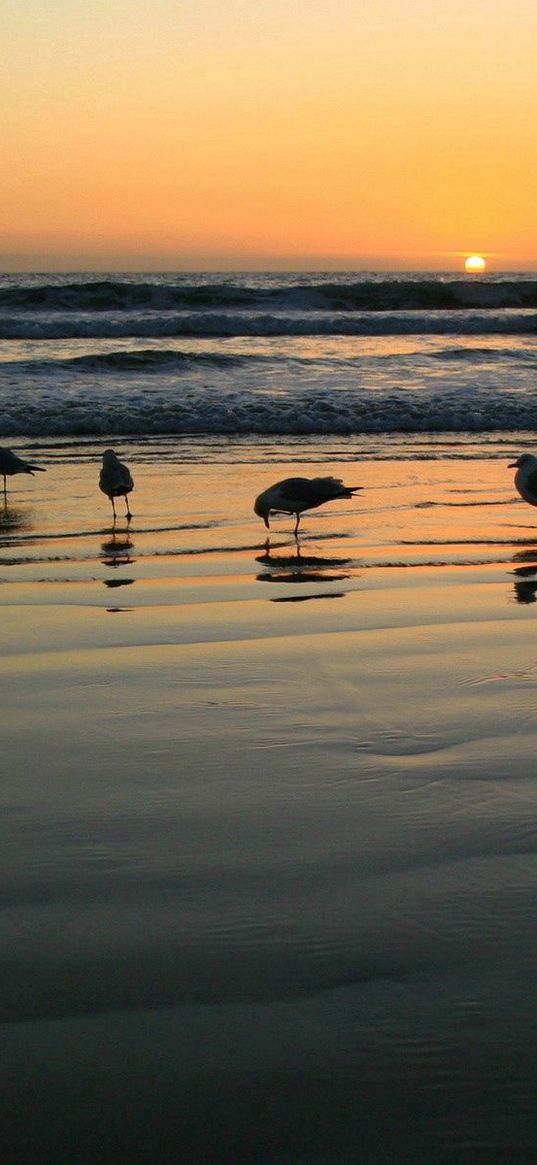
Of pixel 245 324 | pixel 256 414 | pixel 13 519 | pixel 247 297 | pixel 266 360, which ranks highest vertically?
pixel 247 297

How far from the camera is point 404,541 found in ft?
26.3

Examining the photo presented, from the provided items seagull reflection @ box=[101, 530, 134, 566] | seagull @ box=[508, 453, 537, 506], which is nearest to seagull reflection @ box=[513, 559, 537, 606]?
seagull @ box=[508, 453, 537, 506]

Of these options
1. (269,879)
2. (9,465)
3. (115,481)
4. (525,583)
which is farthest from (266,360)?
(269,879)

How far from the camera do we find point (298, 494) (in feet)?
28.5

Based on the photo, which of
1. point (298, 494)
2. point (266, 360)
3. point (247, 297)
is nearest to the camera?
point (298, 494)

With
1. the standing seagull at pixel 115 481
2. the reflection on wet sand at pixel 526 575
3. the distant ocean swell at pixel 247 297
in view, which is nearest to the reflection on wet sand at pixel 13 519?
the standing seagull at pixel 115 481

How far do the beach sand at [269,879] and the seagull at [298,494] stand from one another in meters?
2.48

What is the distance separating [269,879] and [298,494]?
5.97m

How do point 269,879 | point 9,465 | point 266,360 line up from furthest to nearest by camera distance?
point 266,360, point 9,465, point 269,879

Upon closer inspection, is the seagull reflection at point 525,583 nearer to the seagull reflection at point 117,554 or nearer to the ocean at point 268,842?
the ocean at point 268,842

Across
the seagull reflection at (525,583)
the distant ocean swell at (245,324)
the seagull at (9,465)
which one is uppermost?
the distant ocean swell at (245,324)

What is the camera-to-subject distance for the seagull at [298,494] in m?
8.66

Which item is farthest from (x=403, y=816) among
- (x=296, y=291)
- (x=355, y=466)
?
(x=296, y=291)

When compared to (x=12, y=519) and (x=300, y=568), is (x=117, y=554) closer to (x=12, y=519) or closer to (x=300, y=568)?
(x=300, y=568)
